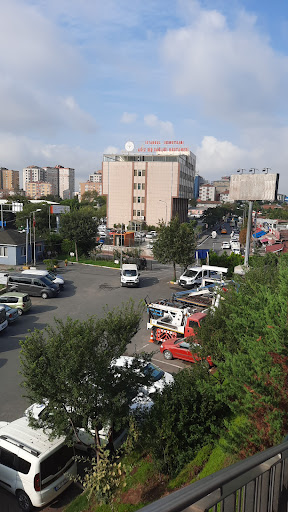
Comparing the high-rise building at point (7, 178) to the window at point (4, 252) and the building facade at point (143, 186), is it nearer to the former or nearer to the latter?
the building facade at point (143, 186)

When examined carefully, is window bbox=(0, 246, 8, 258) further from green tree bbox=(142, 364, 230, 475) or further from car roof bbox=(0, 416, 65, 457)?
green tree bbox=(142, 364, 230, 475)

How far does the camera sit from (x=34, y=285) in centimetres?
2678

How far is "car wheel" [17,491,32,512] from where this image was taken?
825 centimetres

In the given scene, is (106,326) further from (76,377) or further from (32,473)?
(32,473)

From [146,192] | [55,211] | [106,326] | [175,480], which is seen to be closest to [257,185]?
[106,326]

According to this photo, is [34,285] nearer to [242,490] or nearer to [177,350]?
[177,350]

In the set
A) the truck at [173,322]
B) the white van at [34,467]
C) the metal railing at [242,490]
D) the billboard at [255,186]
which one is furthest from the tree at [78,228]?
the metal railing at [242,490]

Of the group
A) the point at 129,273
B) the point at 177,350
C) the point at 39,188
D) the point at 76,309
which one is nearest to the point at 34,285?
the point at 76,309

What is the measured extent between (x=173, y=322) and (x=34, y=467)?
10.7 m

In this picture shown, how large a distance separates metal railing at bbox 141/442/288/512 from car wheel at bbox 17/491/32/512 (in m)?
7.22

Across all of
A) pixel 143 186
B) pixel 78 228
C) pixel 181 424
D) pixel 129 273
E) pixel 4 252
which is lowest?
pixel 129 273

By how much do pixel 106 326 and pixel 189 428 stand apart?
294 centimetres

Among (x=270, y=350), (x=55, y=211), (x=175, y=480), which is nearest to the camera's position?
(x=270, y=350)

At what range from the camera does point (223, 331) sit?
12.6 metres
